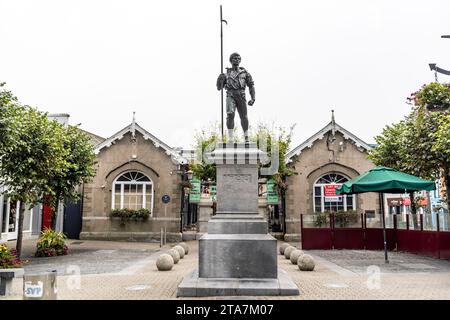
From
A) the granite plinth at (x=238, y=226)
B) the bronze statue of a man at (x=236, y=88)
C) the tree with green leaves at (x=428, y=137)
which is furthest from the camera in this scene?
the tree with green leaves at (x=428, y=137)

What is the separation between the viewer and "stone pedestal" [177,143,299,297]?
7.86 meters

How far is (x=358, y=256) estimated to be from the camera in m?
15.8

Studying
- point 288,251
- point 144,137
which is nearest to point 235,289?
point 288,251

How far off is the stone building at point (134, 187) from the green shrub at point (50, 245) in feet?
24.4

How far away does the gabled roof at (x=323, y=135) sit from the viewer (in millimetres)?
24672

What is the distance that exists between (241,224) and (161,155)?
16.9 meters

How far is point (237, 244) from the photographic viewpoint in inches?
334

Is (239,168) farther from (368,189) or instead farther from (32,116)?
(32,116)

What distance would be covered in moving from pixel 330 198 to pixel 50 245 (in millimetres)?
15145

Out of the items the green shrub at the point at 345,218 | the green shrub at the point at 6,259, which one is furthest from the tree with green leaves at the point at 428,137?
the green shrub at the point at 6,259

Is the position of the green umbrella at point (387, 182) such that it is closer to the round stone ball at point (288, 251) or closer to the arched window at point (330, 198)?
the round stone ball at point (288, 251)

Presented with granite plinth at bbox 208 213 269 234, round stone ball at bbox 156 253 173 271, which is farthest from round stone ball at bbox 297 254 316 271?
round stone ball at bbox 156 253 173 271
